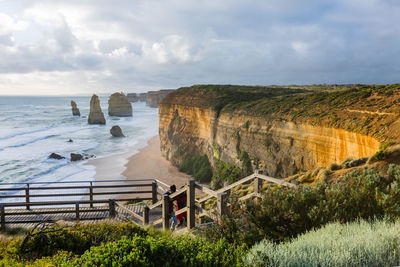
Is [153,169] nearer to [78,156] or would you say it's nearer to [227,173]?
[227,173]

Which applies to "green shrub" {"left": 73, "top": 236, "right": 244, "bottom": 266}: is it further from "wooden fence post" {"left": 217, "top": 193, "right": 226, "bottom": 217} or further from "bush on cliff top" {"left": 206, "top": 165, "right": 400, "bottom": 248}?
"wooden fence post" {"left": 217, "top": 193, "right": 226, "bottom": 217}

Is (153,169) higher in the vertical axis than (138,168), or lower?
lower

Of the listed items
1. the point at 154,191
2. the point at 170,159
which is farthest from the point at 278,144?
the point at 170,159

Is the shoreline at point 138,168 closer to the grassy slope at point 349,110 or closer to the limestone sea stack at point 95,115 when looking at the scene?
the grassy slope at point 349,110

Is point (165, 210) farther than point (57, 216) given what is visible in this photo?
No

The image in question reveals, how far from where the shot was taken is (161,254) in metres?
3.81

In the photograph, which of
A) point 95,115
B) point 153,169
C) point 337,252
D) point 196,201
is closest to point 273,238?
point 337,252

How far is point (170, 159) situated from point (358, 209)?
27.0 m

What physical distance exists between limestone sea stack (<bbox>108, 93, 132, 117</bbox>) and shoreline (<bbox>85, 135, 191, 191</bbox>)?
6641 centimetres

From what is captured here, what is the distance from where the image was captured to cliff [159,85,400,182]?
11.4 meters

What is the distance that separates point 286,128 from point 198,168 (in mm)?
12106

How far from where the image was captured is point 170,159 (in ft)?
102

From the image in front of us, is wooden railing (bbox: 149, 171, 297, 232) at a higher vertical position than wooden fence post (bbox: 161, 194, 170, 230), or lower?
higher

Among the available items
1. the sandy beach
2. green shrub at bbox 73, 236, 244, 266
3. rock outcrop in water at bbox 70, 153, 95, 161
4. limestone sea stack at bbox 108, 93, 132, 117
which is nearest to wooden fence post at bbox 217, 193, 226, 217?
green shrub at bbox 73, 236, 244, 266
